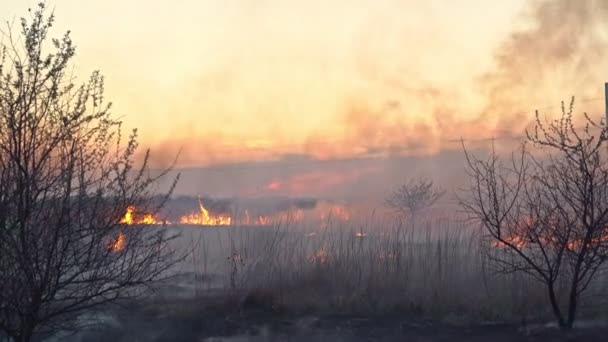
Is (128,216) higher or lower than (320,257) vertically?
higher

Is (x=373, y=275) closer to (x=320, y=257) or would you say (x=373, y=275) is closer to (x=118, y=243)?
(x=320, y=257)

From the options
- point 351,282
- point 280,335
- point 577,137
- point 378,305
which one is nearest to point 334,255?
point 351,282

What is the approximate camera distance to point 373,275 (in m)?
16.3

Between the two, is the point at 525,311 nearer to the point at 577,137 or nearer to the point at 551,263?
the point at 551,263

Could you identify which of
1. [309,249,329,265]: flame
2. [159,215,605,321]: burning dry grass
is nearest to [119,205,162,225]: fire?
[159,215,605,321]: burning dry grass

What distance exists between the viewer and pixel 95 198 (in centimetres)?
704

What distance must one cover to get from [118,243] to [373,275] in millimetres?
9983

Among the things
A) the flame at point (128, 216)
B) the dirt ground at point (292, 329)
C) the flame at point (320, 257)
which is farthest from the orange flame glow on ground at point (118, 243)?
the flame at point (320, 257)

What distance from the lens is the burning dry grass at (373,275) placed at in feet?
49.0

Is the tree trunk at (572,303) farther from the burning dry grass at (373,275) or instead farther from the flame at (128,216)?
the flame at (128,216)

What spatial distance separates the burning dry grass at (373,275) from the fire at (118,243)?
832cm

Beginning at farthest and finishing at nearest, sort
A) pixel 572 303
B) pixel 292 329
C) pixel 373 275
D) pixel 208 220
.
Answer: pixel 208 220 < pixel 373 275 < pixel 292 329 < pixel 572 303

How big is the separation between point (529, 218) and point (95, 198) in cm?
784

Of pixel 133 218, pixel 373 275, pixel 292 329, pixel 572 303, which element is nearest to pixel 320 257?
pixel 373 275
